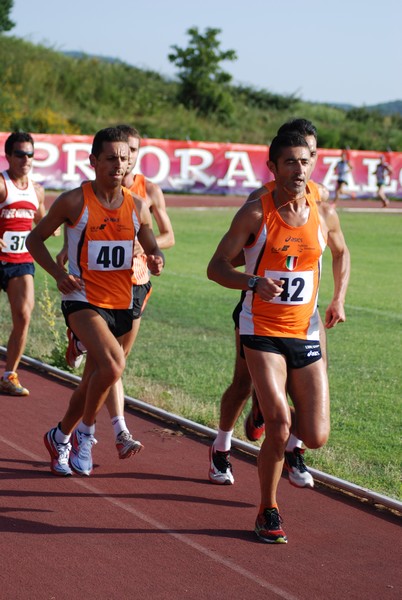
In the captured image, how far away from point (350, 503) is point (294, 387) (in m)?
0.99

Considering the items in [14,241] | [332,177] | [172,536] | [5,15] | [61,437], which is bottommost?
[172,536]

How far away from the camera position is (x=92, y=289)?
6.72 metres

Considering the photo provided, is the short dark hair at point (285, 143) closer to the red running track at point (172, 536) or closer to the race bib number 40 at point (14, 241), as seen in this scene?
the red running track at point (172, 536)

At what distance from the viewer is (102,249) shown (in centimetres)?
668

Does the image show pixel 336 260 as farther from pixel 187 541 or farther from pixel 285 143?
pixel 187 541

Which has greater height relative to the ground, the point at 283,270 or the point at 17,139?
the point at 17,139

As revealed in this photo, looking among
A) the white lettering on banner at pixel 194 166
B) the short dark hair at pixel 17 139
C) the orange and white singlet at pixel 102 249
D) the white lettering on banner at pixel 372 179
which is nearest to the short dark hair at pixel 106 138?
the orange and white singlet at pixel 102 249

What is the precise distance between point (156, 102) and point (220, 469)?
50033mm

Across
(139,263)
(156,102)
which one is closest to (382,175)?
(156,102)

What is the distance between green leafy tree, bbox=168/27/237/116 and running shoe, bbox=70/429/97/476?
169 feet

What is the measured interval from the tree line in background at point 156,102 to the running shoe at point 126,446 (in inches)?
1485

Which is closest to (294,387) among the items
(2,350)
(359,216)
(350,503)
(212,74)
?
(350,503)

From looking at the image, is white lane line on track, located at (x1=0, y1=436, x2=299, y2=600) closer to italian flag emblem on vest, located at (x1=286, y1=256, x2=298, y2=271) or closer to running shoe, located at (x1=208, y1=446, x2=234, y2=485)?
running shoe, located at (x1=208, y1=446, x2=234, y2=485)

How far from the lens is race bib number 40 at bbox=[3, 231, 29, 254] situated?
918cm
